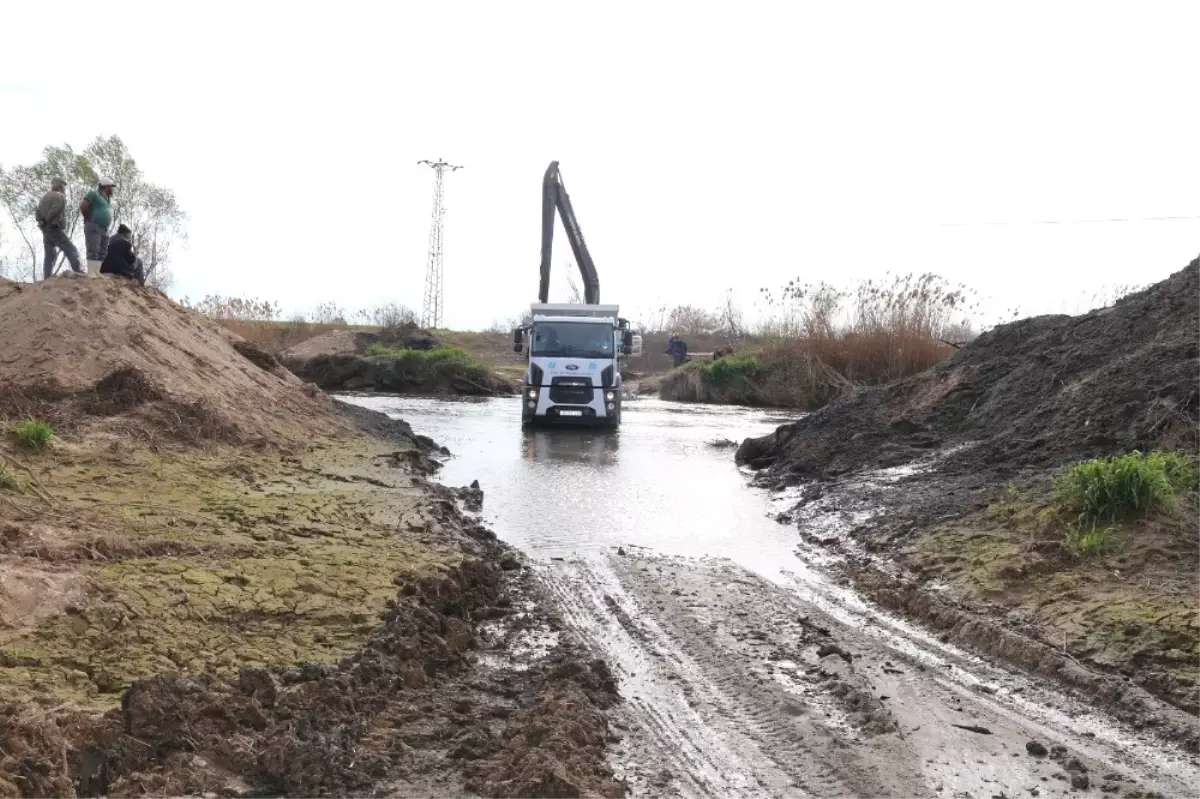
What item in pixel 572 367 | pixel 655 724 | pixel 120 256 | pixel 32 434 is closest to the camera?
pixel 655 724

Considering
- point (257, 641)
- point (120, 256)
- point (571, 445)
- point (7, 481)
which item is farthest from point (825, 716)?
point (120, 256)

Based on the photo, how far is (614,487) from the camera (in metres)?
13.8

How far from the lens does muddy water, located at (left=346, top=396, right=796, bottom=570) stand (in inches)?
399

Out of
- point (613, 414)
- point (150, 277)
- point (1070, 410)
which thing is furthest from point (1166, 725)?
point (150, 277)

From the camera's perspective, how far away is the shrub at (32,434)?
8.92 metres

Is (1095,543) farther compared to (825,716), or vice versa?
(1095,543)

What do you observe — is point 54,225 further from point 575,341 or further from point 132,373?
point 575,341

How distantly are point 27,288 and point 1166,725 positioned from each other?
1682 centimetres

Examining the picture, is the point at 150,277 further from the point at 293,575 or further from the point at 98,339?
the point at 293,575

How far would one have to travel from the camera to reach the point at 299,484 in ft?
35.4

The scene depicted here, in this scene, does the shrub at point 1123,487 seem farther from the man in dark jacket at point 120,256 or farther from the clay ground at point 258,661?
the man in dark jacket at point 120,256

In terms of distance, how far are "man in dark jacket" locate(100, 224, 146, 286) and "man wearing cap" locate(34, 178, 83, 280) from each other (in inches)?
21.6

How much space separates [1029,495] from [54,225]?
14751 millimetres

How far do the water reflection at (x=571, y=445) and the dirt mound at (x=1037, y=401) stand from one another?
2853 mm
